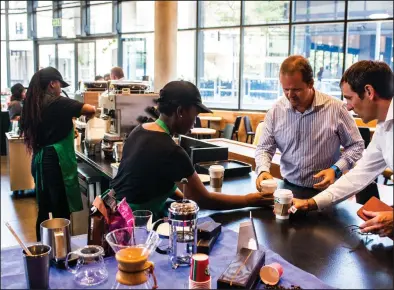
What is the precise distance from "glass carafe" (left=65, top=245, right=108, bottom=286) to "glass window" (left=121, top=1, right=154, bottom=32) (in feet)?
30.6

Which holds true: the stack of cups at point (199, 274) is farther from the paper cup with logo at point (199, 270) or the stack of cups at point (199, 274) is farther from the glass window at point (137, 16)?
the glass window at point (137, 16)

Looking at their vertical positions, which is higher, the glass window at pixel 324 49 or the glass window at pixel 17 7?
the glass window at pixel 17 7

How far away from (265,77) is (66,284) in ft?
27.4

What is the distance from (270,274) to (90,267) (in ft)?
1.85

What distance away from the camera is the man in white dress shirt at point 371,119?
133cm

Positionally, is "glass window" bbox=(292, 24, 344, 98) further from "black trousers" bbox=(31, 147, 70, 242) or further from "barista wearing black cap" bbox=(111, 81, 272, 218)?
"barista wearing black cap" bbox=(111, 81, 272, 218)

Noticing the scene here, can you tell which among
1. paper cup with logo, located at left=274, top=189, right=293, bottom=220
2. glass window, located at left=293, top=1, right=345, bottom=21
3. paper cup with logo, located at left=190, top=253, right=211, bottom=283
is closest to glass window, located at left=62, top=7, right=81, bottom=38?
glass window, located at left=293, top=1, right=345, bottom=21

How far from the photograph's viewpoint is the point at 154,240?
1.33 meters

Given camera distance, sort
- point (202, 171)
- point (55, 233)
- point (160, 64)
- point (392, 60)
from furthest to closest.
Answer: point (160, 64)
point (392, 60)
point (202, 171)
point (55, 233)

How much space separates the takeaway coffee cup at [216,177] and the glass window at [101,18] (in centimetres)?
923

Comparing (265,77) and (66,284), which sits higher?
(265,77)

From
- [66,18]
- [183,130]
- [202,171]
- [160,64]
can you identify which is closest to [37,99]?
[202,171]

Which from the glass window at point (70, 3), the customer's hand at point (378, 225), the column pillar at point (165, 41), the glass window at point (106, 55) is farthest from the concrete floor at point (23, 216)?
the glass window at point (70, 3)

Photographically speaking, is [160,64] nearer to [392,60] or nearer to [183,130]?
[392,60]
